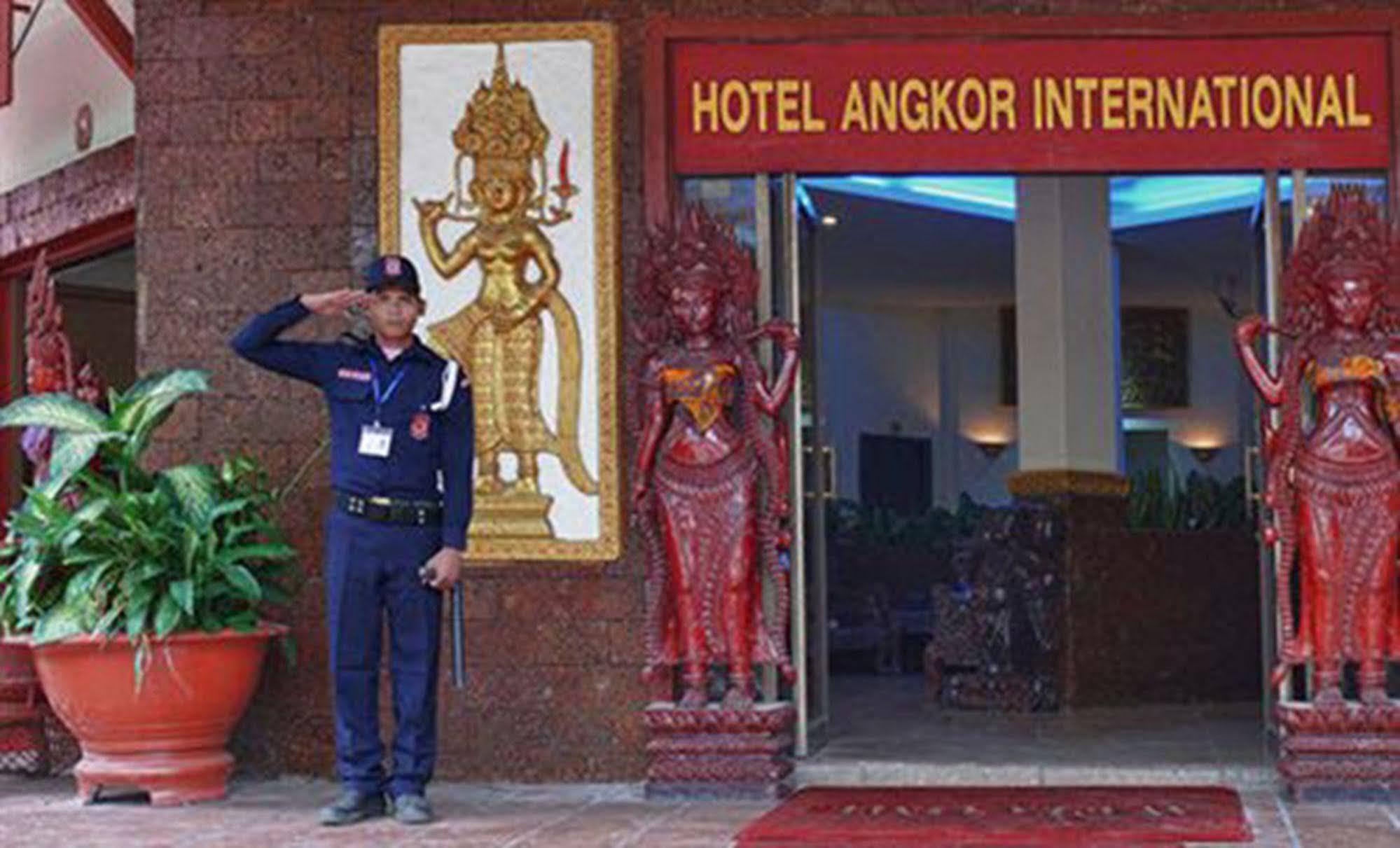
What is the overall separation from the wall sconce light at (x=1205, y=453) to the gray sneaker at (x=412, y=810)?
1235 centimetres

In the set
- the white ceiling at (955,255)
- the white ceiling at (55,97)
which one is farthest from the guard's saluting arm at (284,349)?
the white ceiling at (955,255)

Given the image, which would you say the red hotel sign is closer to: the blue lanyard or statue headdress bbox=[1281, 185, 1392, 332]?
statue headdress bbox=[1281, 185, 1392, 332]

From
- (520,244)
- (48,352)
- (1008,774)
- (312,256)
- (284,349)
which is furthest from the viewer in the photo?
(48,352)

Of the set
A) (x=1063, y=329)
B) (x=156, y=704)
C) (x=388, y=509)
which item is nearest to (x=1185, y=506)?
(x=1063, y=329)

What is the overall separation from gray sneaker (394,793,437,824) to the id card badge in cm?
96

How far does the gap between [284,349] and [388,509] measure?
1.82 ft

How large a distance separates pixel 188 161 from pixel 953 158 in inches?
101

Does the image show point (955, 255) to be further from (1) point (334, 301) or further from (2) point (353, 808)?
(2) point (353, 808)

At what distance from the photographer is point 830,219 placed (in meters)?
12.9

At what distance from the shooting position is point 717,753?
6223mm

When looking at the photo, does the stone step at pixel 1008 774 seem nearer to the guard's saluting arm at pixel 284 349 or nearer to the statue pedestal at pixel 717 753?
the statue pedestal at pixel 717 753

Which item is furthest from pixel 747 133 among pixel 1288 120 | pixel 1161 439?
pixel 1161 439

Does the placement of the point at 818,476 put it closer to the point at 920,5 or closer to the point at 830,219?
the point at 920,5

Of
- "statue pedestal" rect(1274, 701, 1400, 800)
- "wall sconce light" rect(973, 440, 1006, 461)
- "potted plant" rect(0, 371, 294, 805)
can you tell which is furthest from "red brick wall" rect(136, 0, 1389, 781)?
"wall sconce light" rect(973, 440, 1006, 461)
